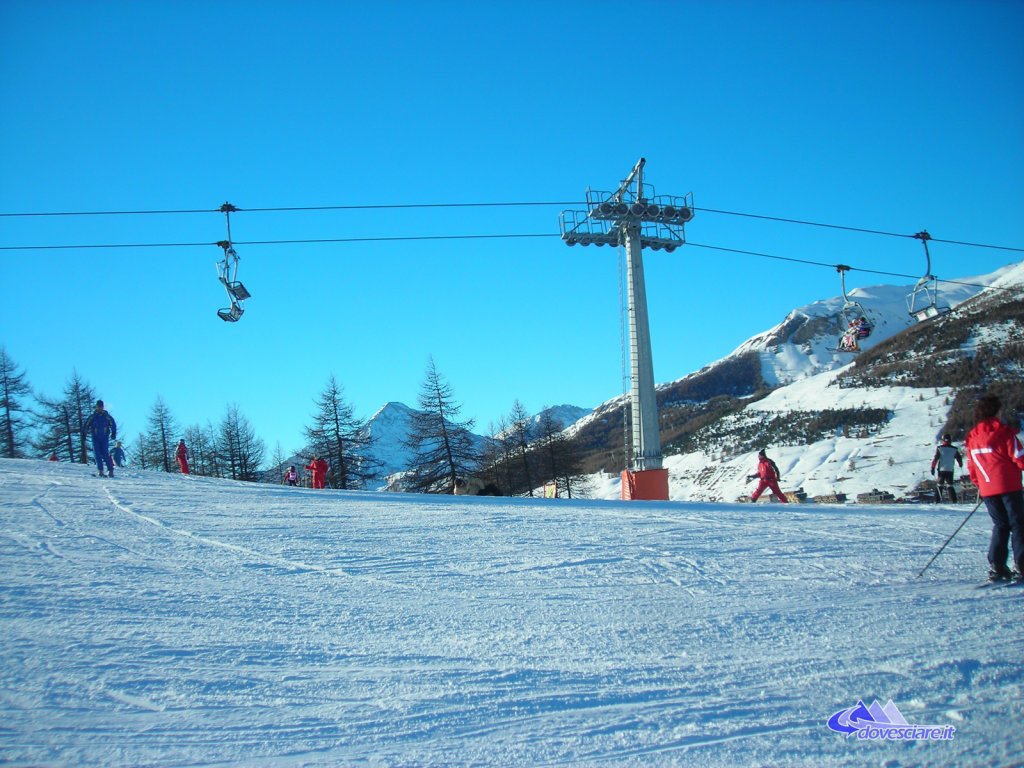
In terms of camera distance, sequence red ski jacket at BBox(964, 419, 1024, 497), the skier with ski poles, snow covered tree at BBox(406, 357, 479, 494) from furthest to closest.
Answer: snow covered tree at BBox(406, 357, 479, 494) < the skier with ski poles < red ski jacket at BBox(964, 419, 1024, 497)

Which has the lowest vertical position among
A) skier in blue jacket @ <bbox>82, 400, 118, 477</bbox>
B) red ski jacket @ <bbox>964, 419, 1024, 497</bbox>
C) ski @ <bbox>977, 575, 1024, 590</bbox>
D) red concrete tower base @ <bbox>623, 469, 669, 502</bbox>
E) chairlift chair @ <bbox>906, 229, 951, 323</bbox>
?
ski @ <bbox>977, 575, 1024, 590</bbox>

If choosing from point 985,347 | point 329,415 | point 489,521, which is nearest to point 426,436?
point 329,415

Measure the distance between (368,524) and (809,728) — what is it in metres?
7.86

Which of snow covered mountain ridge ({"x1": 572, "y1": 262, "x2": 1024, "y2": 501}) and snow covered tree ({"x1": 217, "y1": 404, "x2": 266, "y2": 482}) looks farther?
snow covered mountain ridge ({"x1": 572, "y1": 262, "x2": 1024, "y2": 501})

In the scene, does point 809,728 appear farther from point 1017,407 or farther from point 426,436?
point 1017,407

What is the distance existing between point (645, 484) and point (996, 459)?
591 inches

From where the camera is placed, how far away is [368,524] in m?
10.6

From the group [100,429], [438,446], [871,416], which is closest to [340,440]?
[438,446]

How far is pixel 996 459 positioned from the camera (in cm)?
651

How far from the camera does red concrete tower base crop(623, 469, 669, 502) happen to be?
2123 centimetres

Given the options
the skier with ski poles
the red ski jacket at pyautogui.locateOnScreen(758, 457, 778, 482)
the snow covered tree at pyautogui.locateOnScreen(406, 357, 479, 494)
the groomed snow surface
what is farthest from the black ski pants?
the snow covered tree at pyautogui.locateOnScreen(406, 357, 479, 494)

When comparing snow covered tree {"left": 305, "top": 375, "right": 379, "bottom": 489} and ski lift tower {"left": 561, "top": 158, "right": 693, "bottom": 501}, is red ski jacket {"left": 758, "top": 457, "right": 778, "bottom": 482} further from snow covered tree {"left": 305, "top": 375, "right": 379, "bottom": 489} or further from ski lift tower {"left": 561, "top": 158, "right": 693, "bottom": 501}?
snow covered tree {"left": 305, "top": 375, "right": 379, "bottom": 489}

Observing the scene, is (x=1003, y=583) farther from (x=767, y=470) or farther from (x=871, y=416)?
(x=871, y=416)

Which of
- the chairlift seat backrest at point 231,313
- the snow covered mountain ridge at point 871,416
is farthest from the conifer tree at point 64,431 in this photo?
the snow covered mountain ridge at point 871,416
